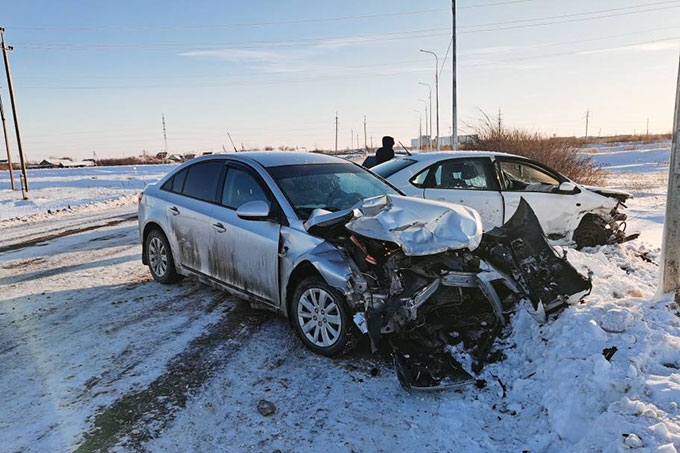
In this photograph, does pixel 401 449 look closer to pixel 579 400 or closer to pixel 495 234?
pixel 579 400

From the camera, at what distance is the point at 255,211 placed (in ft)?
14.6

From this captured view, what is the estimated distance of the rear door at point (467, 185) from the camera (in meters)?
6.62

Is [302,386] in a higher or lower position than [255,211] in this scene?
lower

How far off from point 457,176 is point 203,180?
355cm

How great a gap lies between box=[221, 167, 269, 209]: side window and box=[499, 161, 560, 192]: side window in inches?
151

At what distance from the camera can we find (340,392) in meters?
3.57

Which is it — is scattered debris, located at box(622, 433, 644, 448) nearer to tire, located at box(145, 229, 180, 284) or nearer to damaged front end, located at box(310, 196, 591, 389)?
damaged front end, located at box(310, 196, 591, 389)

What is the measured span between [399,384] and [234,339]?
1.72 meters

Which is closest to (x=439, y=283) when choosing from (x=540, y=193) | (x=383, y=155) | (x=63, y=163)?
(x=540, y=193)

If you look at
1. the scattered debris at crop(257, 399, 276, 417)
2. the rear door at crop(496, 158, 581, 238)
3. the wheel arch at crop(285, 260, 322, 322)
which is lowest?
the scattered debris at crop(257, 399, 276, 417)

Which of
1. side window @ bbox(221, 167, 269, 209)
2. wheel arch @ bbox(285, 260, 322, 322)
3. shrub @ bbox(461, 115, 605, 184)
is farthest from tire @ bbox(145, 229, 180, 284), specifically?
shrub @ bbox(461, 115, 605, 184)

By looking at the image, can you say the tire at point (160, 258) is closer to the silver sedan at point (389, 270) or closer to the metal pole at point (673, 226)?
the silver sedan at point (389, 270)

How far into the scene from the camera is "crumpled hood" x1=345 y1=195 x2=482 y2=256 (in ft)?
12.5

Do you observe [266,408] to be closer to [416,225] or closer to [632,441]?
[416,225]
